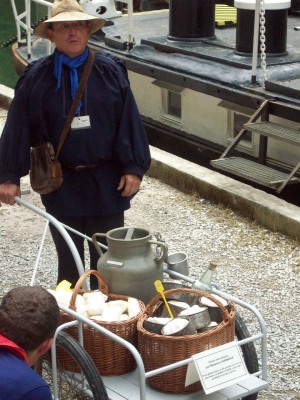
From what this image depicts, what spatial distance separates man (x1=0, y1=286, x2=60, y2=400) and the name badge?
142 centimetres

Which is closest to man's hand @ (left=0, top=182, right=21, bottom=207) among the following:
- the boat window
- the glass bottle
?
the glass bottle

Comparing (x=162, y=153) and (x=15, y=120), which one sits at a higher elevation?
(x=15, y=120)

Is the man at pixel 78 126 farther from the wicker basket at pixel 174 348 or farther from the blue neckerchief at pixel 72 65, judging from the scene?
the wicker basket at pixel 174 348

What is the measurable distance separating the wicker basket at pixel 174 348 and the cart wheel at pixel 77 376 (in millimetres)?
216

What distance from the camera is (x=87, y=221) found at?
15.6 ft

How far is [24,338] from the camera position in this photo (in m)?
3.04

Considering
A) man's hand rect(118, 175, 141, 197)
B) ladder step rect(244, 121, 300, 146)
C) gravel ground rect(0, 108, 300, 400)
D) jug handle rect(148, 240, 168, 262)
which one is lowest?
gravel ground rect(0, 108, 300, 400)

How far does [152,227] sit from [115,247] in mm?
2903

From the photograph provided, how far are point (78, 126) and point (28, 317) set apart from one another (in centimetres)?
158

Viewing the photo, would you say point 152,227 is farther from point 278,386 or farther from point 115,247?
point 115,247

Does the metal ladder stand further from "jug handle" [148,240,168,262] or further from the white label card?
the white label card

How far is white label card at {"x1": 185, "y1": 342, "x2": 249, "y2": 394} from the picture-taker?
3617mm

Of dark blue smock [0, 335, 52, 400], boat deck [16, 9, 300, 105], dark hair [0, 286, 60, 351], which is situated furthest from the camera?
boat deck [16, 9, 300, 105]

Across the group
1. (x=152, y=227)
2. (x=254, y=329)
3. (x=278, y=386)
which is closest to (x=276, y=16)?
(x=152, y=227)
